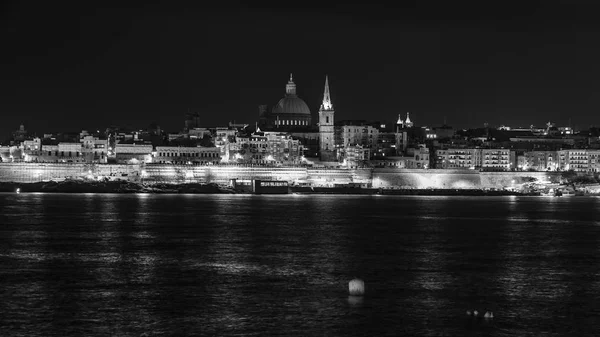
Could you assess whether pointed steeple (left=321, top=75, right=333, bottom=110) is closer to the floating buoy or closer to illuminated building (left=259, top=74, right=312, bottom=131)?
illuminated building (left=259, top=74, right=312, bottom=131)

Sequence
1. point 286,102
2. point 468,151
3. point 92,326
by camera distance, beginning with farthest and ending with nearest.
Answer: point 286,102 < point 468,151 < point 92,326

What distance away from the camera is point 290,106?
120750 mm

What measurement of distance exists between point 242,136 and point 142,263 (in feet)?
271

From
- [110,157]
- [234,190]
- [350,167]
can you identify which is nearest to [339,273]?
[234,190]

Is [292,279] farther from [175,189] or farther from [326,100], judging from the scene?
[326,100]

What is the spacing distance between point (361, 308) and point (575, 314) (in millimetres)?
4049

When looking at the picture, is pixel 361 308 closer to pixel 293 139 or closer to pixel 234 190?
pixel 234 190

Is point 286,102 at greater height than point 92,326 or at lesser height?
greater

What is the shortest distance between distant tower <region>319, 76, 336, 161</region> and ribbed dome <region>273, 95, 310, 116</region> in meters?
10.0

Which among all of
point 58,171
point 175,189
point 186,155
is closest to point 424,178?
point 175,189

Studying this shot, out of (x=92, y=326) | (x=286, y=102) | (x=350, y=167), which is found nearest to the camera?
(x=92, y=326)

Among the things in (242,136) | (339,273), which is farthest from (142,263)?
(242,136)

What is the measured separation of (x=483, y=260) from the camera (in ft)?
90.0

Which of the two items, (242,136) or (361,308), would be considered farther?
(242,136)
